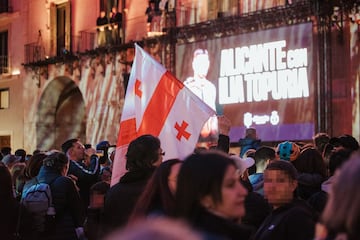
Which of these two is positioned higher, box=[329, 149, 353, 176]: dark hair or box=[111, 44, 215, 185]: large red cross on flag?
box=[111, 44, 215, 185]: large red cross on flag

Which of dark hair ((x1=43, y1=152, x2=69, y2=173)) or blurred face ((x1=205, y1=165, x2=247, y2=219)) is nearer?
blurred face ((x1=205, y1=165, x2=247, y2=219))

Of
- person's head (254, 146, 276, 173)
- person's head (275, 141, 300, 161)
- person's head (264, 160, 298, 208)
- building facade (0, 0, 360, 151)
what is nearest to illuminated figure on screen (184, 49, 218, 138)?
building facade (0, 0, 360, 151)

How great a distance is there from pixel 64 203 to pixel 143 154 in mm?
2356

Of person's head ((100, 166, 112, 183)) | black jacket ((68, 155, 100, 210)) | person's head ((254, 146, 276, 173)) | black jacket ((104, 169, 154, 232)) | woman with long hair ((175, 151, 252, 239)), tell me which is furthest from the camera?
person's head ((100, 166, 112, 183))

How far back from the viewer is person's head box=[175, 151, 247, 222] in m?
3.02

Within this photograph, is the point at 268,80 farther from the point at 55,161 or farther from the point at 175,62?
the point at 55,161

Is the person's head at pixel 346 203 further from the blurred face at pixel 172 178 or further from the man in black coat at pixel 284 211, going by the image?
the man in black coat at pixel 284 211

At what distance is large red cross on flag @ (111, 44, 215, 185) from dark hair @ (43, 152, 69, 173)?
685 millimetres

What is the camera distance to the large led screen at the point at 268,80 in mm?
16406

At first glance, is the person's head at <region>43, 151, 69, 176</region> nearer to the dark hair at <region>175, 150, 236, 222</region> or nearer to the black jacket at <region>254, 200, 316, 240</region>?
the black jacket at <region>254, 200, 316, 240</region>

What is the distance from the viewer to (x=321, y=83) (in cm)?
1599

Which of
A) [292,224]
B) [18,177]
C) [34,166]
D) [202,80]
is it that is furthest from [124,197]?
[202,80]

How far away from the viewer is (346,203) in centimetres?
244

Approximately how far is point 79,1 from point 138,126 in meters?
18.7
